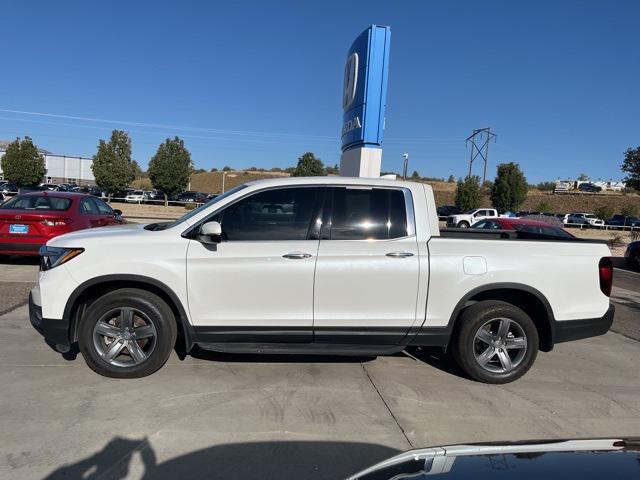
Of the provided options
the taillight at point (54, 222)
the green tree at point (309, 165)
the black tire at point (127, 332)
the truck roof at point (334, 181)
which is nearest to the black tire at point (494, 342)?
the truck roof at point (334, 181)

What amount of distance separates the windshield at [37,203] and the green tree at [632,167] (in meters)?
24.2

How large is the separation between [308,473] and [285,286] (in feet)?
5.57

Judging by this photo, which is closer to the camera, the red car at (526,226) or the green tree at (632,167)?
the red car at (526,226)

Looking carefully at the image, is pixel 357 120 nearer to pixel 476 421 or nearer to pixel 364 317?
pixel 364 317

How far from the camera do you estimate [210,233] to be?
4297 mm

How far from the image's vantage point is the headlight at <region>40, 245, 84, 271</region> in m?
4.50

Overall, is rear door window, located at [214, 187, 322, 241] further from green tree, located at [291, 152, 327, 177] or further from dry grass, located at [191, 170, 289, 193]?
dry grass, located at [191, 170, 289, 193]

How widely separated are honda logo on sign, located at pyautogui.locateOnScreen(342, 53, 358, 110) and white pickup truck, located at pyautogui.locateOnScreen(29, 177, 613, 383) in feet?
29.9

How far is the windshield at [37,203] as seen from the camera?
9724 mm

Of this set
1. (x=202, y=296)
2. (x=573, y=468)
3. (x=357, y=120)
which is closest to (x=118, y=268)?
(x=202, y=296)

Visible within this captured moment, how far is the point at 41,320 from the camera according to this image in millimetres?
4496

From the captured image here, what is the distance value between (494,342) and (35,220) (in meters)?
8.40

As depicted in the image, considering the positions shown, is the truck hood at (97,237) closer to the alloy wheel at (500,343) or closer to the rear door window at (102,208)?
the alloy wheel at (500,343)

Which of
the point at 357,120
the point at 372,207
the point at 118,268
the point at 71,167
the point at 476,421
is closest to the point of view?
the point at 476,421
